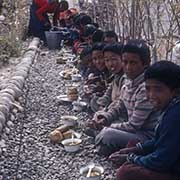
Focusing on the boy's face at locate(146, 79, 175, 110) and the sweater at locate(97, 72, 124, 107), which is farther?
the sweater at locate(97, 72, 124, 107)

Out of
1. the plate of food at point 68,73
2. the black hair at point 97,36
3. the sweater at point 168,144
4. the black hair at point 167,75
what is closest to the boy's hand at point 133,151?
the sweater at point 168,144

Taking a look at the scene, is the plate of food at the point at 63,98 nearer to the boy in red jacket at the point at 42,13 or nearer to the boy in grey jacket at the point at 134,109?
the boy in grey jacket at the point at 134,109

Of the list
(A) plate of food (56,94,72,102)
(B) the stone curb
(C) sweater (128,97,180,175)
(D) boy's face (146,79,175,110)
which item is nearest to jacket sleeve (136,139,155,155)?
(C) sweater (128,97,180,175)

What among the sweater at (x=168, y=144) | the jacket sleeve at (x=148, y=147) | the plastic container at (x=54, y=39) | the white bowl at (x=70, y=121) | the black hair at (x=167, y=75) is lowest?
the plastic container at (x=54, y=39)

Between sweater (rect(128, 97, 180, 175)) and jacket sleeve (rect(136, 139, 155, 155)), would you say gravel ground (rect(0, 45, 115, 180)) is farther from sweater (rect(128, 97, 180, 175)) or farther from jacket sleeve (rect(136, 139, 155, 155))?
sweater (rect(128, 97, 180, 175))

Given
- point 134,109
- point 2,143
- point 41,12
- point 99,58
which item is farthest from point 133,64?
point 41,12

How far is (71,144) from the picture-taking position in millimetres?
4059

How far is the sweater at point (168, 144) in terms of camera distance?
2.65 m

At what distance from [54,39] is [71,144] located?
6.76 m

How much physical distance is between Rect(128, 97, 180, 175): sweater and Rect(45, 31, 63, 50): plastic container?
7.92 meters

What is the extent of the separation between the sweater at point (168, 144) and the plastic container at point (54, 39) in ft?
26.0

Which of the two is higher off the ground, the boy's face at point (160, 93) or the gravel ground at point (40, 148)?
the boy's face at point (160, 93)

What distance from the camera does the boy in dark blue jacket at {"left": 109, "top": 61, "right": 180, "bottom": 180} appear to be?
267 centimetres

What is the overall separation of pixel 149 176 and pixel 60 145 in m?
1.53
